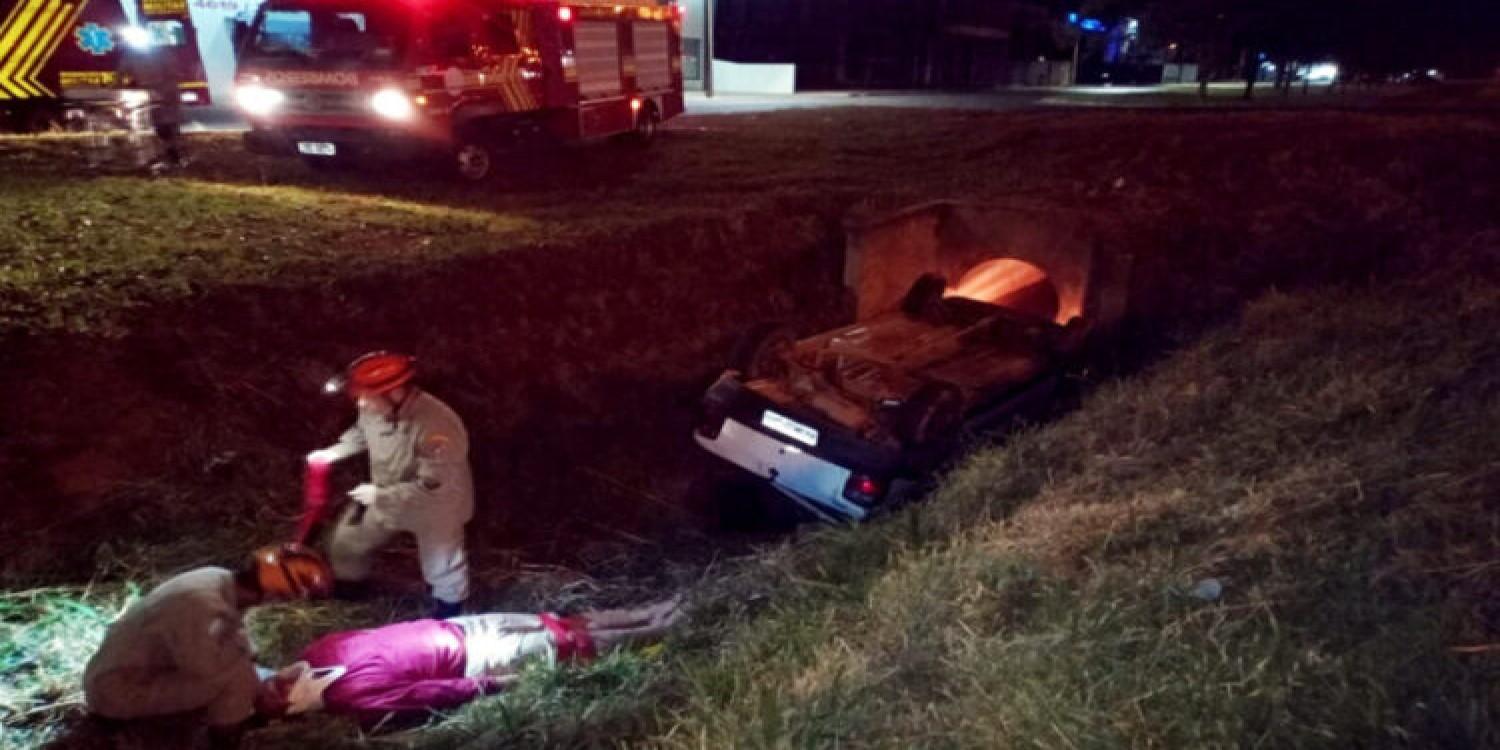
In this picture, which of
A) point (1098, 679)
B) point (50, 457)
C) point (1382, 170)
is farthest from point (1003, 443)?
point (1382, 170)

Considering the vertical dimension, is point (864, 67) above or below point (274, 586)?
above

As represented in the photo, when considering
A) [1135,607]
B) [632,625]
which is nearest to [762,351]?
[632,625]

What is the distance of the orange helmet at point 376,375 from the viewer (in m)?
4.16

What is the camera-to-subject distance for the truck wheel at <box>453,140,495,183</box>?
414 inches

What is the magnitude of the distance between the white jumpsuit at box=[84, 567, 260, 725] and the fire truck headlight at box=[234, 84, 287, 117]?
8.35m

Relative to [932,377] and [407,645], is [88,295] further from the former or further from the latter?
[932,377]

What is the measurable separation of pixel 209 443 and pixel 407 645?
7.14ft

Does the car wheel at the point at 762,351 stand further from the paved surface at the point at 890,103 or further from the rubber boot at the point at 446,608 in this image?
the paved surface at the point at 890,103

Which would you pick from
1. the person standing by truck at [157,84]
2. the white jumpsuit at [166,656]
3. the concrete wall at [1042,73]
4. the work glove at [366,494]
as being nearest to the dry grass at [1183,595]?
the white jumpsuit at [166,656]

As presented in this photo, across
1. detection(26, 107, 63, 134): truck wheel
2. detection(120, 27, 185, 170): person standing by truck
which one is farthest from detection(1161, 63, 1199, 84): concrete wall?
detection(26, 107, 63, 134): truck wheel

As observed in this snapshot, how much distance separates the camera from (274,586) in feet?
11.7

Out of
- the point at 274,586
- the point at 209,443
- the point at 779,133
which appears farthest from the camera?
the point at 779,133

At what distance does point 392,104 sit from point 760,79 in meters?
21.7

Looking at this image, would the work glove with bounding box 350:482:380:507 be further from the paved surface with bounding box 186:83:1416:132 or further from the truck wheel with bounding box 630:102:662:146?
the paved surface with bounding box 186:83:1416:132
